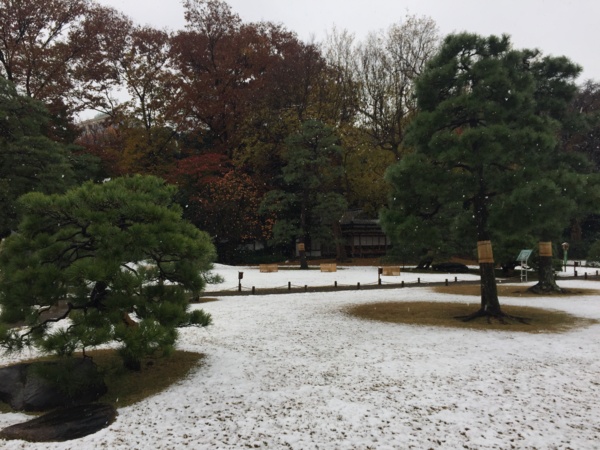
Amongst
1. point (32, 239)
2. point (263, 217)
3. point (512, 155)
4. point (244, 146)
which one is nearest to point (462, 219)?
point (512, 155)

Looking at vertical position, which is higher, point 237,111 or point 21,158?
point 237,111

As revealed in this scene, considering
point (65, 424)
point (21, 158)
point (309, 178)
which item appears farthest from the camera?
point (309, 178)

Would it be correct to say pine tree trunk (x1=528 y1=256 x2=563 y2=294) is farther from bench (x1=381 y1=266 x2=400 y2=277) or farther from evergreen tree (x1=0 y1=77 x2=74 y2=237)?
evergreen tree (x1=0 y1=77 x2=74 y2=237)

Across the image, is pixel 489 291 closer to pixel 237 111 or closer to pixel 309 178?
pixel 309 178

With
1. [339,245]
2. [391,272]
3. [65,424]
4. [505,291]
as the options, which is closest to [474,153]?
[505,291]

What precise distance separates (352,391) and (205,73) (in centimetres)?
3275

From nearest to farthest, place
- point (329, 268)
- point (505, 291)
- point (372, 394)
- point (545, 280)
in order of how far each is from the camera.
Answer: point (372, 394) < point (545, 280) < point (505, 291) < point (329, 268)

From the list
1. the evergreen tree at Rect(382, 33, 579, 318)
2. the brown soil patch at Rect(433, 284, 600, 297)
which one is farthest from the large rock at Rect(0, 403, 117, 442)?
the brown soil patch at Rect(433, 284, 600, 297)

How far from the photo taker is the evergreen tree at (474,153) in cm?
962

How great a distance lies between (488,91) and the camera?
33.1 ft

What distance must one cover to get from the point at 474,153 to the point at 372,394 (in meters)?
6.57

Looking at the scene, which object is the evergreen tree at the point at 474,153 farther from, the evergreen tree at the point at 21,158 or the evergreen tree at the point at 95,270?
the evergreen tree at the point at 21,158

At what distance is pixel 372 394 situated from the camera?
219 inches

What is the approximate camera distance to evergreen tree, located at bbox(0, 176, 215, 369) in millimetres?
5305
